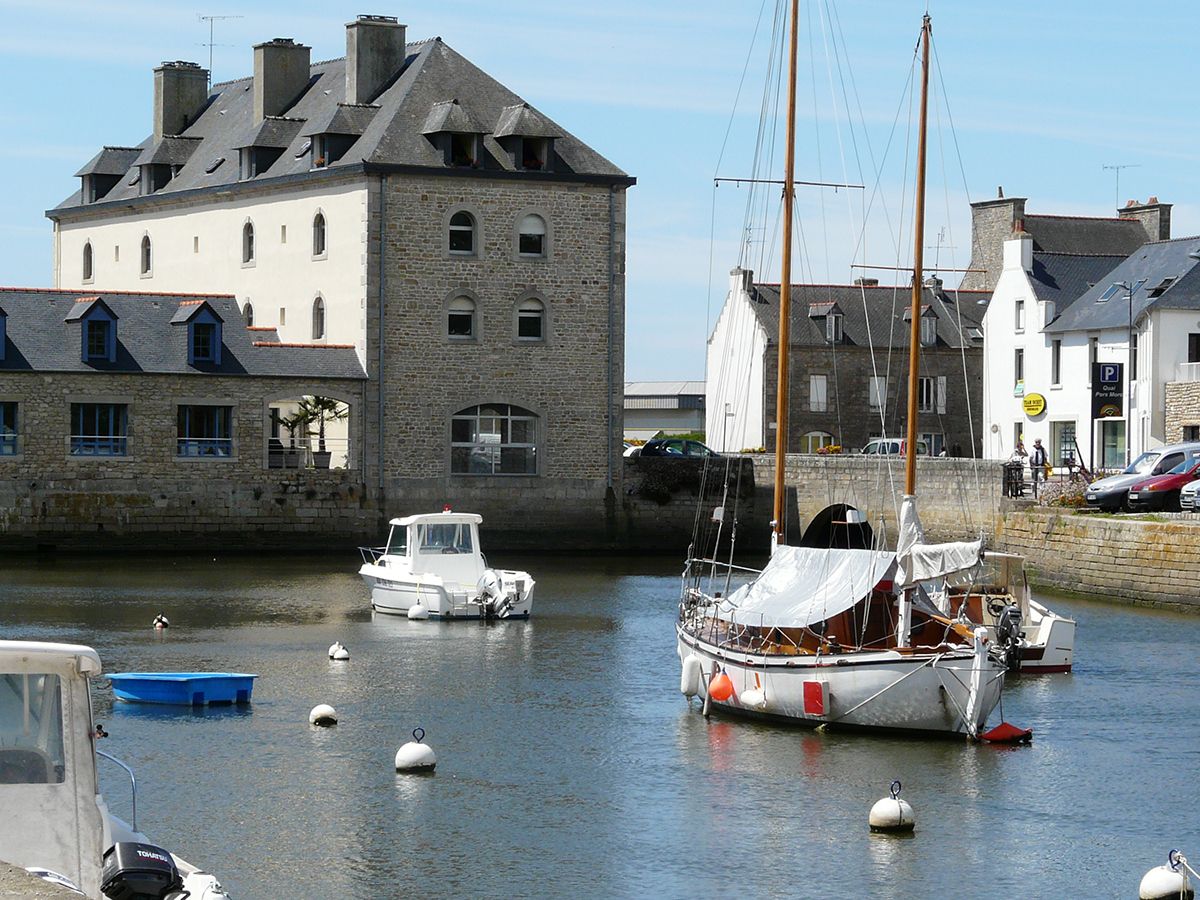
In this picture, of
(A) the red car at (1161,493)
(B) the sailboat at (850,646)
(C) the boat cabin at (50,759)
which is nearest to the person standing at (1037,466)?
(A) the red car at (1161,493)

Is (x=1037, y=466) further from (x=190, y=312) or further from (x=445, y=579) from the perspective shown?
(x=190, y=312)

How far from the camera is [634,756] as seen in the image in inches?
888

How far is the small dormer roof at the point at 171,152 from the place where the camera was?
62938mm

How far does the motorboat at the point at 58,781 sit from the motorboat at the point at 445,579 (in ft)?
81.6

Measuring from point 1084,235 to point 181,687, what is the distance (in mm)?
51672

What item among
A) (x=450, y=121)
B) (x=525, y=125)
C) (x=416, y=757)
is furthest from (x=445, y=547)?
(x=416, y=757)

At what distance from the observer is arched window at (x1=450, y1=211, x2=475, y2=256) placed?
52.8m

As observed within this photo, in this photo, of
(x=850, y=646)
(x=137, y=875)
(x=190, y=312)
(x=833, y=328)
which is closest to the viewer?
(x=137, y=875)

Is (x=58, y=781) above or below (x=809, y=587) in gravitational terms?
below

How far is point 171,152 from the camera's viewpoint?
63.2m

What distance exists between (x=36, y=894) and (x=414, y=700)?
18.0 metres

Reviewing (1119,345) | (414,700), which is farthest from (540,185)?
(414,700)

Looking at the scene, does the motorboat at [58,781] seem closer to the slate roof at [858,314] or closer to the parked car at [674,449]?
the parked car at [674,449]

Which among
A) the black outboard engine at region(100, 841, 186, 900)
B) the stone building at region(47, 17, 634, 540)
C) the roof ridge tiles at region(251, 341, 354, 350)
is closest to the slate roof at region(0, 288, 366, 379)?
the roof ridge tiles at region(251, 341, 354, 350)
